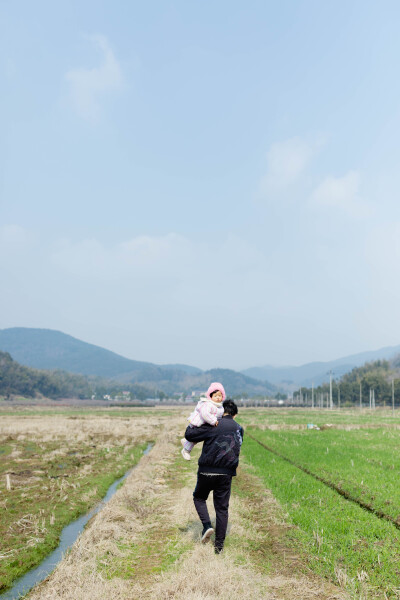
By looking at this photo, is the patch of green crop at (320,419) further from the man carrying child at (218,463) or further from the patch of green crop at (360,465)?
the man carrying child at (218,463)

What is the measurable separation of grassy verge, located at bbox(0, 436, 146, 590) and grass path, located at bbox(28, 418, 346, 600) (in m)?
1.54

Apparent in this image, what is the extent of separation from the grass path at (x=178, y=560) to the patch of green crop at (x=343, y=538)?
1.28 feet

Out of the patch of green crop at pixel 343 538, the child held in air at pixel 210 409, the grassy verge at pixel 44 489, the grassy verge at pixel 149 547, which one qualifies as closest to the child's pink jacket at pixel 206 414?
the child held in air at pixel 210 409

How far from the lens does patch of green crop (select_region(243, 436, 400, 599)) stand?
6898mm

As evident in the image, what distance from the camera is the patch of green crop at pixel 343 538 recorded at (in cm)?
690

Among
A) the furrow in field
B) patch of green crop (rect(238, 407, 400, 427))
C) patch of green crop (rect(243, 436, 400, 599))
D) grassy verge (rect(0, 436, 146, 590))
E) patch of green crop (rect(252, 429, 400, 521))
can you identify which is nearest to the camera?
patch of green crop (rect(243, 436, 400, 599))

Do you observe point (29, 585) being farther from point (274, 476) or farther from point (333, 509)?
point (274, 476)

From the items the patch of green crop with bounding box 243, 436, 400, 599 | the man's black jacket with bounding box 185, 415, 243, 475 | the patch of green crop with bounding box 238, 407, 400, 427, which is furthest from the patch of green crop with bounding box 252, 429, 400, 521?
the patch of green crop with bounding box 238, 407, 400, 427

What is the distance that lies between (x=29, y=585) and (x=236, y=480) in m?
9.21

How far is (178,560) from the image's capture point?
25.6 ft

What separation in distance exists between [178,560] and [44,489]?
10.5m

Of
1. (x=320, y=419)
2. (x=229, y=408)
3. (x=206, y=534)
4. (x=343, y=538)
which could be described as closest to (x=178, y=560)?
(x=206, y=534)

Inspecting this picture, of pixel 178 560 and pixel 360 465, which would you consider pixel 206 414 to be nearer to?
pixel 178 560

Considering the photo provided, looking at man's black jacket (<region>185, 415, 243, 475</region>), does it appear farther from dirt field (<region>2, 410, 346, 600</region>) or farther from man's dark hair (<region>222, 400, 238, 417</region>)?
dirt field (<region>2, 410, 346, 600</region>)
